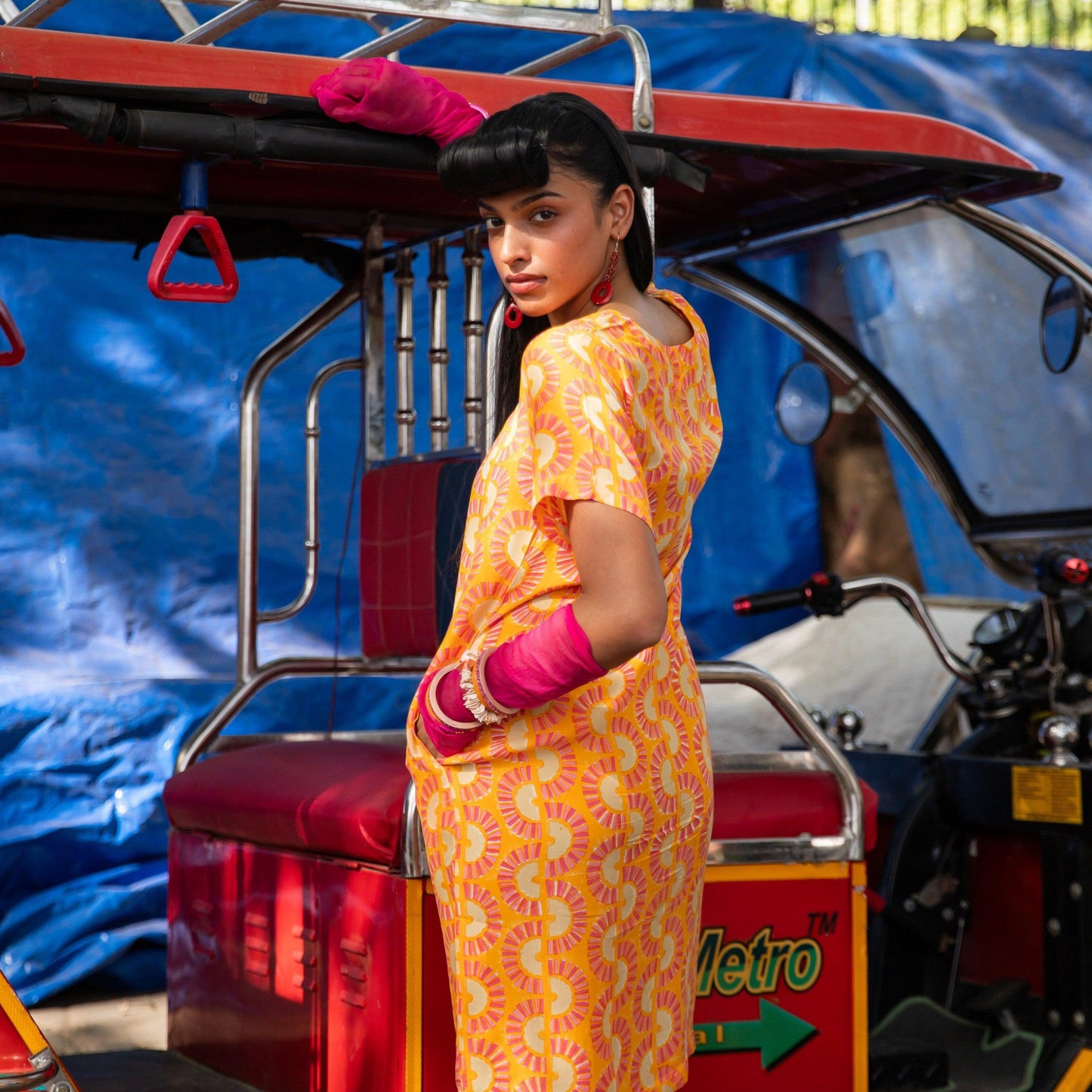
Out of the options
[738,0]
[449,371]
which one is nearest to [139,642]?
[449,371]

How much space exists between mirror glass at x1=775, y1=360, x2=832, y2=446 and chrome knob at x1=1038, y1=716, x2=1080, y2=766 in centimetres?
96

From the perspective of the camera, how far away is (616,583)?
1.38 metres

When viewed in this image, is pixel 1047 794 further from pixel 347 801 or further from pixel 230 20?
pixel 230 20

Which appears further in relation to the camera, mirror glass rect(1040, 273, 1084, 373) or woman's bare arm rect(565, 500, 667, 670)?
mirror glass rect(1040, 273, 1084, 373)

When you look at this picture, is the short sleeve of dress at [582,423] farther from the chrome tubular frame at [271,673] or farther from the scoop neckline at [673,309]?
the chrome tubular frame at [271,673]

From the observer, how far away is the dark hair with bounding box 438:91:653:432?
1506 mm

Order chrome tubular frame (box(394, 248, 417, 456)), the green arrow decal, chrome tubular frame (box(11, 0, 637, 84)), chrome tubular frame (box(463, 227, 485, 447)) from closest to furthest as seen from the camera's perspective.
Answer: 1. chrome tubular frame (box(11, 0, 637, 84))
2. the green arrow decal
3. chrome tubular frame (box(463, 227, 485, 447))
4. chrome tubular frame (box(394, 248, 417, 456))

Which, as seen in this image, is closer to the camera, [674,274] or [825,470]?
[674,274]

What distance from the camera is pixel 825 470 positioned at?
16.3 feet

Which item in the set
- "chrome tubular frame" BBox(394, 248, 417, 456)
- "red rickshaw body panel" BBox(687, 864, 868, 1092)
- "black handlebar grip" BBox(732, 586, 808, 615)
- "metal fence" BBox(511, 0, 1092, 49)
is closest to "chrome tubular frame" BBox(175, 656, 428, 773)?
"chrome tubular frame" BBox(394, 248, 417, 456)

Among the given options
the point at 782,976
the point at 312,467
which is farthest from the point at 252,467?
the point at 782,976

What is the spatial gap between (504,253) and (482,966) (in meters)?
0.72

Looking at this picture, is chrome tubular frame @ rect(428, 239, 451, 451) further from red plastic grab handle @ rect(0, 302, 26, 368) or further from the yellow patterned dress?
the yellow patterned dress

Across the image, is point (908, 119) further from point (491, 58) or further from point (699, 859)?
point (491, 58)
